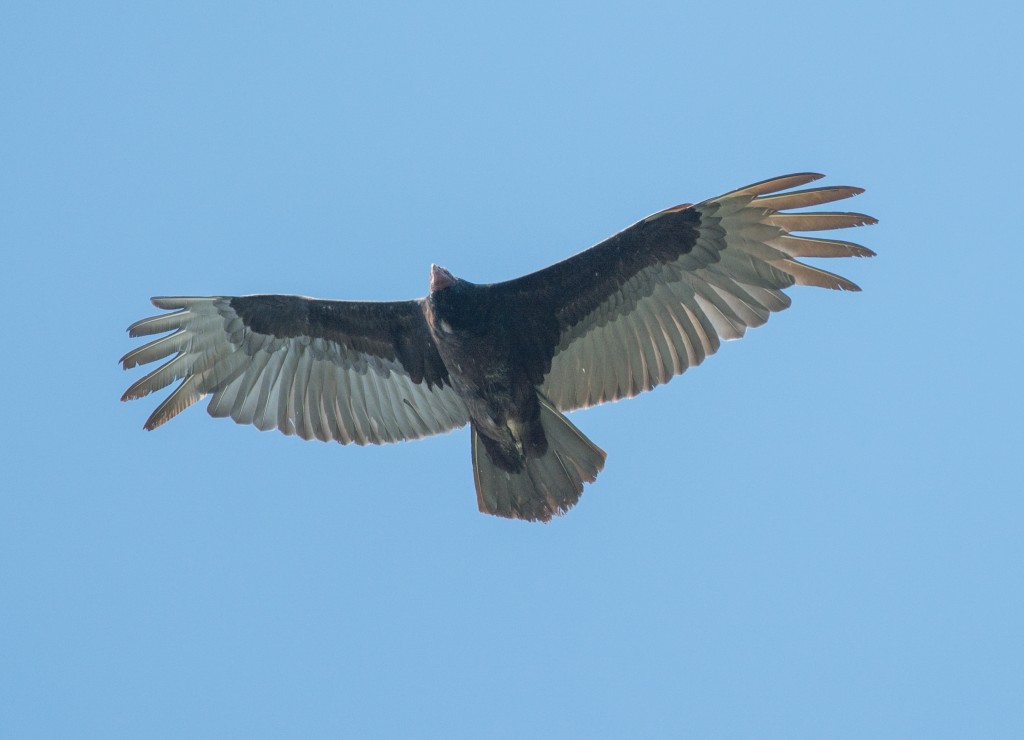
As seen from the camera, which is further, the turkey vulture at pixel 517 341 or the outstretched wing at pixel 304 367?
the outstretched wing at pixel 304 367

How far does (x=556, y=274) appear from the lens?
8547 mm

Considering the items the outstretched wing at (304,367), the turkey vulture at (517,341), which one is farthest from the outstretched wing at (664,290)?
the outstretched wing at (304,367)

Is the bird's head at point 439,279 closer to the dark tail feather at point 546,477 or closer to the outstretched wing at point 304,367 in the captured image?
the outstretched wing at point 304,367

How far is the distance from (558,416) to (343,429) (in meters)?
1.75

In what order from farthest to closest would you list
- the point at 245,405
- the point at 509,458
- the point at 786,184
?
the point at 245,405
the point at 509,458
the point at 786,184

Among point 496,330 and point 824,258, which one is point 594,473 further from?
point 824,258

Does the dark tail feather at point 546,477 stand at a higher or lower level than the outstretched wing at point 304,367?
lower

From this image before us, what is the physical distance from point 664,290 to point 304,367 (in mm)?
2692

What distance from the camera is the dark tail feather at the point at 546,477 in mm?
8539

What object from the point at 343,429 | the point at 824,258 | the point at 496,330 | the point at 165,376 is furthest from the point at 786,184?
the point at 165,376

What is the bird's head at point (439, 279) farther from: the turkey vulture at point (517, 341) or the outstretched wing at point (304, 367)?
the outstretched wing at point (304, 367)

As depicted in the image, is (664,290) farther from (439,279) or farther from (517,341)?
(439,279)

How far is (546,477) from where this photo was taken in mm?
8625

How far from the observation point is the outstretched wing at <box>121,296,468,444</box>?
912 cm
